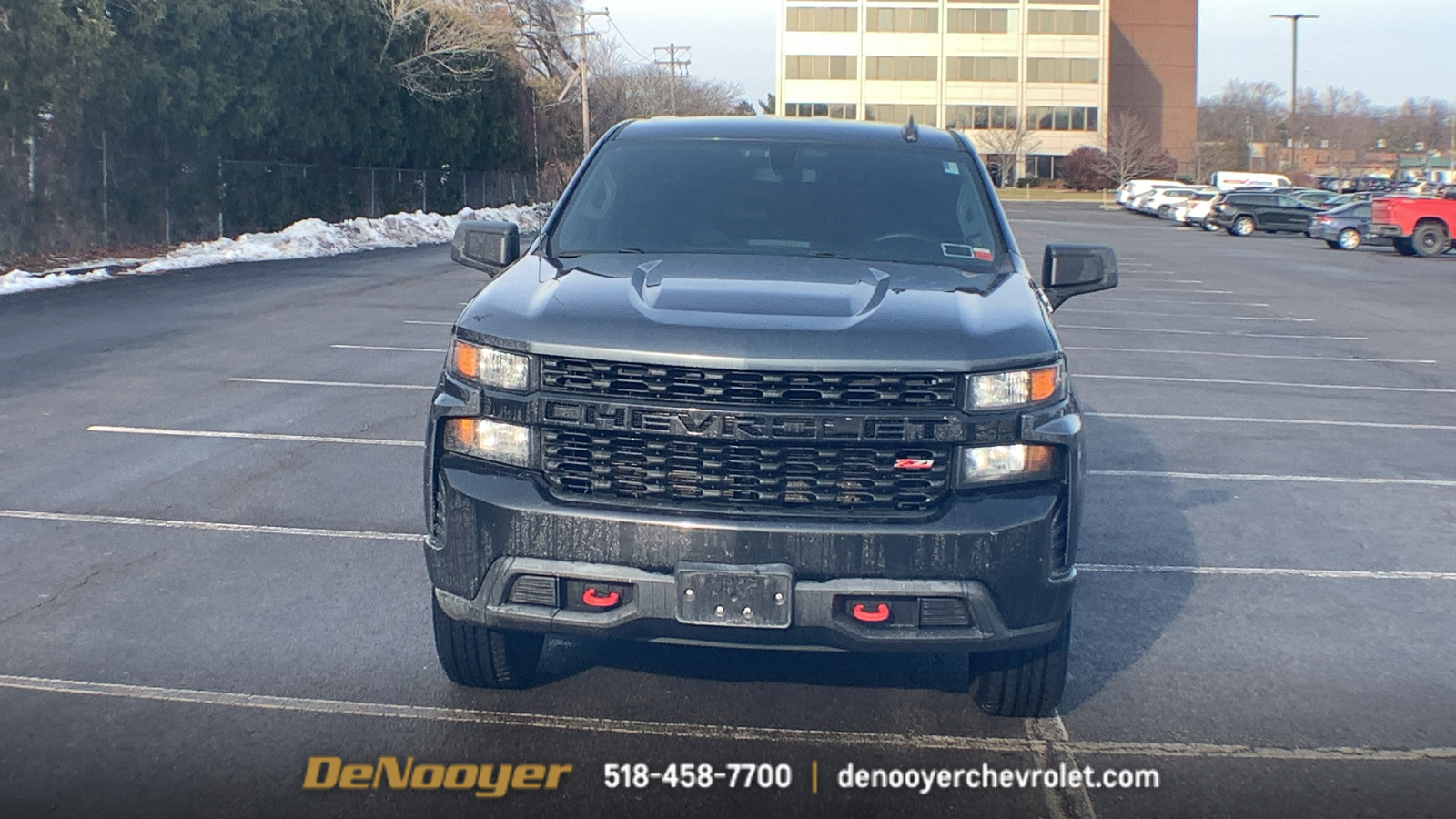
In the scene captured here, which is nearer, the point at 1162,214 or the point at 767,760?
the point at 767,760

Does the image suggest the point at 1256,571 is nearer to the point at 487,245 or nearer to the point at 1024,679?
the point at 1024,679

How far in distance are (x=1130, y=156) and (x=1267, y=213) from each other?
45.7 m

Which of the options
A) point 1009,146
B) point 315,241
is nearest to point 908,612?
point 315,241

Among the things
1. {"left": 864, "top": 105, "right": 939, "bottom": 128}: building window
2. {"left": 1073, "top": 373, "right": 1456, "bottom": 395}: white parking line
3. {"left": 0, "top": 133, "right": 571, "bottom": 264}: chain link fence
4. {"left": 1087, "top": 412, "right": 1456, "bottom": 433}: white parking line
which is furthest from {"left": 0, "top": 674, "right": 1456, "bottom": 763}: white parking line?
{"left": 864, "top": 105, "right": 939, "bottom": 128}: building window

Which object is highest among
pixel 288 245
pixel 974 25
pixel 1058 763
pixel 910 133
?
pixel 974 25

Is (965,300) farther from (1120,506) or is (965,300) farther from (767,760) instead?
(1120,506)

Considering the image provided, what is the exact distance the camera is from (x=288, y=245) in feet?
89.3

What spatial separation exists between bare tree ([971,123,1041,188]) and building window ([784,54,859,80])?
948 cm

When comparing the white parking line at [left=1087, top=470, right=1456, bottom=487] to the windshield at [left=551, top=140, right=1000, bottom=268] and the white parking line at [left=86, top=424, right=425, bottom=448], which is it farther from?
the white parking line at [left=86, top=424, right=425, bottom=448]

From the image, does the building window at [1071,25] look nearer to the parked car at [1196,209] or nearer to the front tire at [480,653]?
the parked car at [1196,209]

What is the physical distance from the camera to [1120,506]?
7836mm

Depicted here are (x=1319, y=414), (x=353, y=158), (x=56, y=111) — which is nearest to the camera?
(x=1319, y=414)

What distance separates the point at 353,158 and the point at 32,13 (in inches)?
599

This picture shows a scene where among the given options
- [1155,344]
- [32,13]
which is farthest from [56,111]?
[1155,344]
